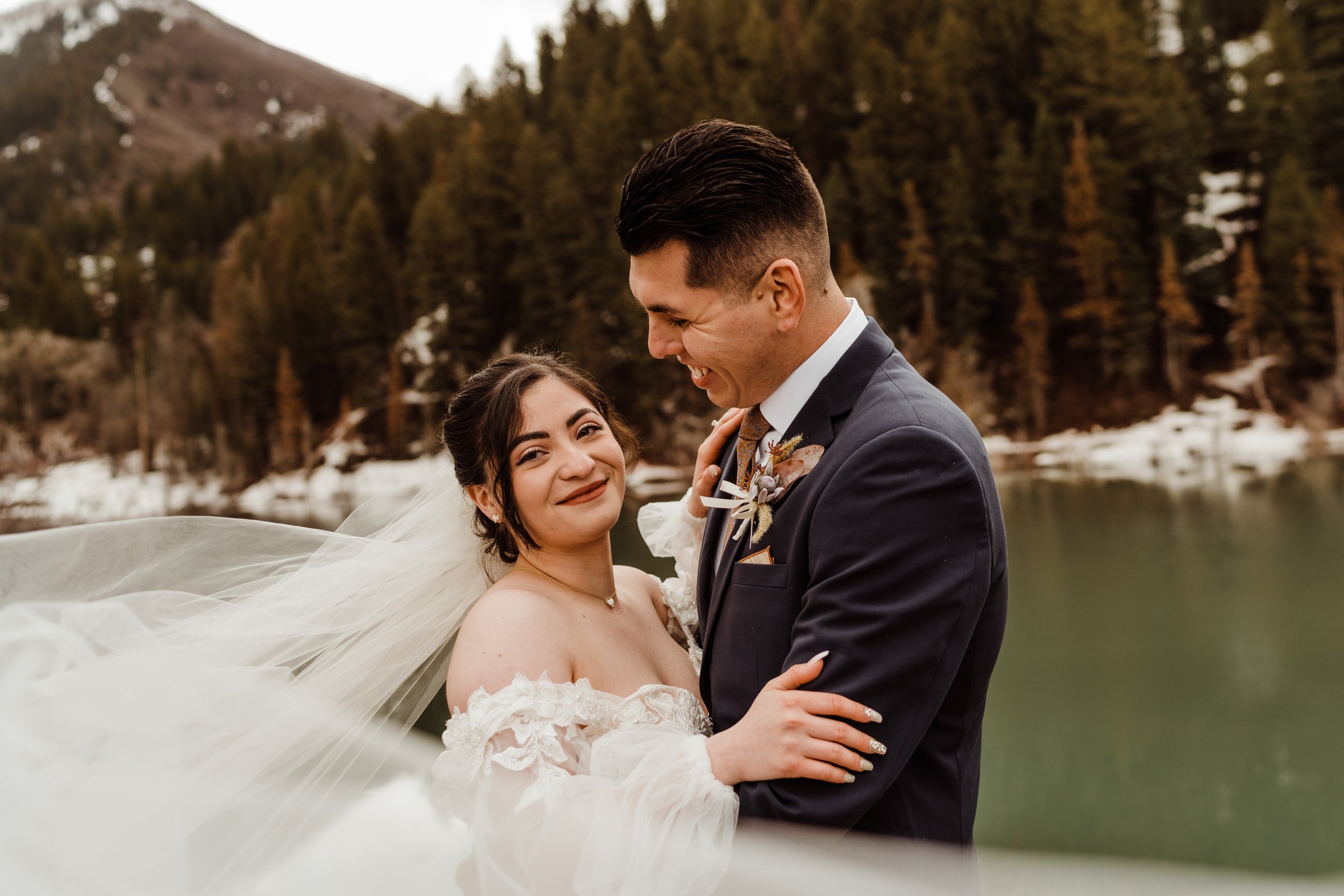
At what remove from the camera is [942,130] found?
42.9m

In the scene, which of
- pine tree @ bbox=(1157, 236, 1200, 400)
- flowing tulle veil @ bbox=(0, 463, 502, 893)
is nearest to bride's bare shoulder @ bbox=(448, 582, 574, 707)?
flowing tulle veil @ bbox=(0, 463, 502, 893)

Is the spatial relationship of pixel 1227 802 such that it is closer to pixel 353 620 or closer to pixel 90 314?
pixel 353 620

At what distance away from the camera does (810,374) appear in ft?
6.87

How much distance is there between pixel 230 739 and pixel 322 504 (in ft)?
131

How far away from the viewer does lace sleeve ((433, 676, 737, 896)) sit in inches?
67.6

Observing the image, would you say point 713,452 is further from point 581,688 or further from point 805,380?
point 581,688

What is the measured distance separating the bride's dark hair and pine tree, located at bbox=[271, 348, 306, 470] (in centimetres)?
4583

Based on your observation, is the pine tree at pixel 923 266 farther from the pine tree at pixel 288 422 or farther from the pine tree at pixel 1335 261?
the pine tree at pixel 288 422

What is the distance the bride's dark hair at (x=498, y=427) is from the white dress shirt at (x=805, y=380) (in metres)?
0.59

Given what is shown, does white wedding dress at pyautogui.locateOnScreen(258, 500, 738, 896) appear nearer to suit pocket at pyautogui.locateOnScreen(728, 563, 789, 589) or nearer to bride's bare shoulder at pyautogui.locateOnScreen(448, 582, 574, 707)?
bride's bare shoulder at pyautogui.locateOnScreen(448, 582, 574, 707)

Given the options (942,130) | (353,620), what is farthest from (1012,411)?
(353,620)

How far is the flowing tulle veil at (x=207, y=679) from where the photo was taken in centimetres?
204

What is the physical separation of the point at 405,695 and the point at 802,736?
4.26 feet

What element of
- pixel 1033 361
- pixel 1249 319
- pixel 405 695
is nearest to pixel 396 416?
pixel 1033 361
